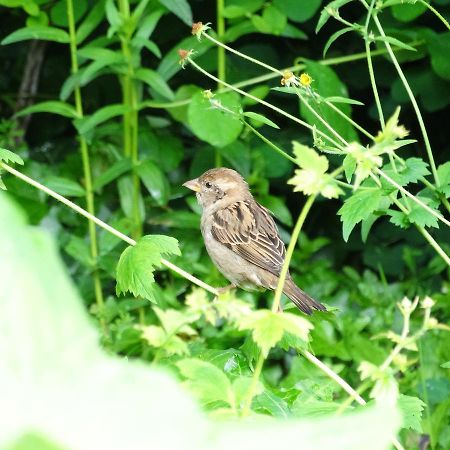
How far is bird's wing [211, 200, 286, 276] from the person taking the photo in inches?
147

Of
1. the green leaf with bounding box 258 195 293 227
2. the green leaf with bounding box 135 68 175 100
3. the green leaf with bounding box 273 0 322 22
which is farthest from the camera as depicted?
the green leaf with bounding box 258 195 293 227

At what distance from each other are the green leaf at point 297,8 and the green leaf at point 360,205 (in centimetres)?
255

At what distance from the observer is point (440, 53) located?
453 centimetres

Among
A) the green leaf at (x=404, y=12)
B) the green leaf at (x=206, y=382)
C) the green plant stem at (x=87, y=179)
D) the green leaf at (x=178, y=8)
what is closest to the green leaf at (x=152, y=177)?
the green plant stem at (x=87, y=179)

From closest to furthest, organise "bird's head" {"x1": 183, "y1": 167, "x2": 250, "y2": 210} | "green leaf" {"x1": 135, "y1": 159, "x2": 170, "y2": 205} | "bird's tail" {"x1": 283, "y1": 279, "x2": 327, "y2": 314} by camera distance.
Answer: "bird's tail" {"x1": 283, "y1": 279, "x2": 327, "y2": 314} → "bird's head" {"x1": 183, "y1": 167, "x2": 250, "y2": 210} → "green leaf" {"x1": 135, "y1": 159, "x2": 170, "y2": 205}

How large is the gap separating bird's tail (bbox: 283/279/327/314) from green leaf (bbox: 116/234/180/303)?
3.06 feet

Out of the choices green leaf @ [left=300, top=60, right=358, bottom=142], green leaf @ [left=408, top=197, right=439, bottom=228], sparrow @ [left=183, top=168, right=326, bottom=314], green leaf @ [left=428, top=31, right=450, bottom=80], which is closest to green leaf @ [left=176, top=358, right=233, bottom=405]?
green leaf @ [left=408, top=197, right=439, bottom=228]

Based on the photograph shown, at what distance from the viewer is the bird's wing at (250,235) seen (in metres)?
3.73

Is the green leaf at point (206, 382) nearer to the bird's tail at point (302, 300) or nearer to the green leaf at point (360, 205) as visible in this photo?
the green leaf at point (360, 205)

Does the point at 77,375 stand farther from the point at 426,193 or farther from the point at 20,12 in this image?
the point at 20,12

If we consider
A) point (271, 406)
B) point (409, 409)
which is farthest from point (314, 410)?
point (409, 409)

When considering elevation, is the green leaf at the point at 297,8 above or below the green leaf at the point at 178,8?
above

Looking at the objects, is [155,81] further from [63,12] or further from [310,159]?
[310,159]

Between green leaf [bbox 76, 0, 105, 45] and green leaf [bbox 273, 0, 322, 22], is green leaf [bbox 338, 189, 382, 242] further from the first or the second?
green leaf [bbox 273, 0, 322, 22]
